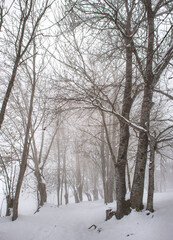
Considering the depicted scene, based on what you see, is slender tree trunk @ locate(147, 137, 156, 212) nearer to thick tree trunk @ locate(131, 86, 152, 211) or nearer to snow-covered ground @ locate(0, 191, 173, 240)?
snow-covered ground @ locate(0, 191, 173, 240)

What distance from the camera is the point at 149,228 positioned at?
3.18m

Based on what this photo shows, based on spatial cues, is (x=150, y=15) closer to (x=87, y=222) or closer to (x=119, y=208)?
(x=119, y=208)

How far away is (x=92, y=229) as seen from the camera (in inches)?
177

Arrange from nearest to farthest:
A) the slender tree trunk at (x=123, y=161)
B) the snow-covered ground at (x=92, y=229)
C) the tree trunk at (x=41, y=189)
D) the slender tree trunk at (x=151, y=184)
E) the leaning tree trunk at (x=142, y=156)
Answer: the snow-covered ground at (x=92, y=229) → the slender tree trunk at (x=151, y=184) → the leaning tree trunk at (x=142, y=156) → the slender tree trunk at (x=123, y=161) → the tree trunk at (x=41, y=189)

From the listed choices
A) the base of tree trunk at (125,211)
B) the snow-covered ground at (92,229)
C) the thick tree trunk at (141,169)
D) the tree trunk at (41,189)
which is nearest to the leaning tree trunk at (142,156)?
the thick tree trunk at (141,169)

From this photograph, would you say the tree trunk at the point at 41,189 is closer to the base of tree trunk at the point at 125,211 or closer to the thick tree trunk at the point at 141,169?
the base of tree trunk at the point at 125,211

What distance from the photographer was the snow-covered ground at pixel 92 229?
3.12m

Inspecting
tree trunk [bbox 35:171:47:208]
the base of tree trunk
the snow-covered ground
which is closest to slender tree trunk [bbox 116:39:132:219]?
the base of tree trunk

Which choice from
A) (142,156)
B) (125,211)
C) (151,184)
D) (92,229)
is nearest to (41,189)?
(92,229)

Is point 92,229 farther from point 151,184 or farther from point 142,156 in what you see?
point 142,156

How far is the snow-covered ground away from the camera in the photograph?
123 inches

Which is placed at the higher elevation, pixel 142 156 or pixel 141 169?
pixel 142 156

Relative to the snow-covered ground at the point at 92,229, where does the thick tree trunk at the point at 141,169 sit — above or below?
above

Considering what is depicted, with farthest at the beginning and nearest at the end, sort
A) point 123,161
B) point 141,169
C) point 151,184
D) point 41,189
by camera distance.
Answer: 1. point 41,189
2. point 123,161
3. point 141,169
4. point 151,184
